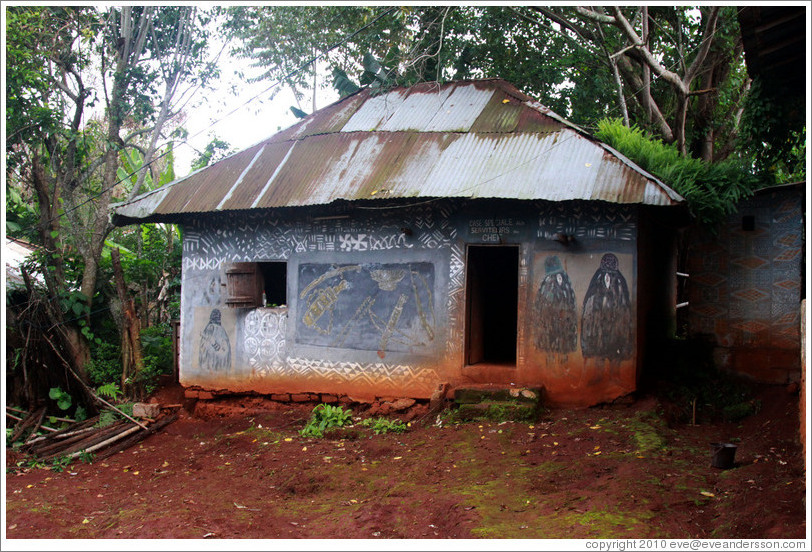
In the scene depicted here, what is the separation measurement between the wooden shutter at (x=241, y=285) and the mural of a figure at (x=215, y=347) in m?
0.53

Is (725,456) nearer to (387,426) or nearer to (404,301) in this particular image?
(387,426)

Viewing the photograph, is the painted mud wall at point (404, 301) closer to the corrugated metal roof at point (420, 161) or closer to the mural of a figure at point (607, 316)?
the mural of a figure at point (607, 316)

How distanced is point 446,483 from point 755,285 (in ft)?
16.7

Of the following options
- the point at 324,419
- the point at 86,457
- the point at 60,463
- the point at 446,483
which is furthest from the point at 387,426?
the point at 60,463

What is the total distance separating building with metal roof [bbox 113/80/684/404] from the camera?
7953 millimetres

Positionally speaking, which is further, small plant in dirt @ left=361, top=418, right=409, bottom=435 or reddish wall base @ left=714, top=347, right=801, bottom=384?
reddish wall base @ left=714, top=347, right=801, bottom=384

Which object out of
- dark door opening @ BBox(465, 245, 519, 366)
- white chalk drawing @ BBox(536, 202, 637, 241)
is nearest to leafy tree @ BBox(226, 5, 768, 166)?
dark door opening @ BBox(465, 245, 519, 366)

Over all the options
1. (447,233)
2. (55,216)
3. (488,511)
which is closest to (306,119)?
(447,233)

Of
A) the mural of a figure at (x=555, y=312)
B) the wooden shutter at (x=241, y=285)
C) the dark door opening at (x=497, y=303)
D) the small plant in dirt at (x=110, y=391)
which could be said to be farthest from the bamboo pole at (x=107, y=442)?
the mural of a figure at (x=555, y=312)

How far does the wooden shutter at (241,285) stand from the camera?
949cm

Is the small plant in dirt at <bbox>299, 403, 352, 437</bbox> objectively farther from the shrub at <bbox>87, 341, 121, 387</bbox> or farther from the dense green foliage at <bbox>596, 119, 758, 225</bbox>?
the dense green foliage at <bbox>596, 119, 758, 225</bbox>

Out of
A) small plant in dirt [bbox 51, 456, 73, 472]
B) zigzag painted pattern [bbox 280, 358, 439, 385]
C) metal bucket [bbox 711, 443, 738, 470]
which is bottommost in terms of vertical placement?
small plant in dirt [bbox 51, 456, 73, 472]

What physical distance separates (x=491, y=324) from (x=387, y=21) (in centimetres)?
657

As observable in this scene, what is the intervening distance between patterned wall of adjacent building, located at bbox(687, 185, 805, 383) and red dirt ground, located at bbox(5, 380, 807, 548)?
589 millimetres
